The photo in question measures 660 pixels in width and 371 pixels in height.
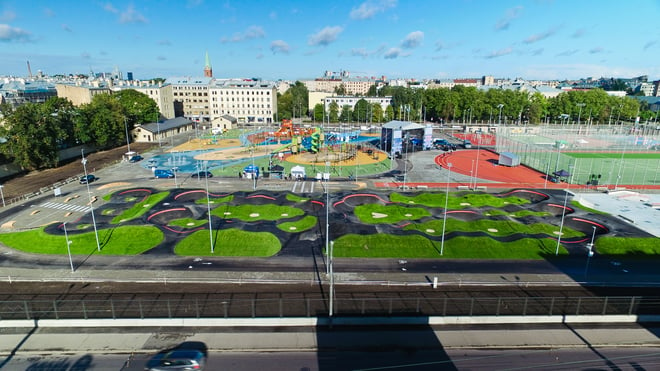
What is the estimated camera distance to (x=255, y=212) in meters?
49.7

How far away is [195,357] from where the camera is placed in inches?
902

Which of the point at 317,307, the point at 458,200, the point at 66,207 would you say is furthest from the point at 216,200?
the point at 458,200

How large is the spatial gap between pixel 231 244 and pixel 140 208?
19107 mm

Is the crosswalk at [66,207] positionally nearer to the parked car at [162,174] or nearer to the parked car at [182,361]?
the parked car at [162,174]

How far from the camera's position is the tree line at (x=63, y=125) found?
67.1 metres

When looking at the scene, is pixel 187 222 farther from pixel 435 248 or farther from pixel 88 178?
pixel 88 178

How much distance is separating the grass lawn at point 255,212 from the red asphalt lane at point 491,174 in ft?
74.4

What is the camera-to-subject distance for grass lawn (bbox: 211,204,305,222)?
4820cm

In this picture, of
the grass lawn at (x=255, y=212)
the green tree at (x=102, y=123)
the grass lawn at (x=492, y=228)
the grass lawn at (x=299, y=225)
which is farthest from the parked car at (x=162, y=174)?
the grass lawn at (x=492, y=228)

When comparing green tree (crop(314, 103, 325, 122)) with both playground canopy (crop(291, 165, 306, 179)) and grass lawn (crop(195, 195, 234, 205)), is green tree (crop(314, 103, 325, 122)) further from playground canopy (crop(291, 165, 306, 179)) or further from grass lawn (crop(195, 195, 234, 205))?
grass lawn (crop(195, 195, 234, 205))

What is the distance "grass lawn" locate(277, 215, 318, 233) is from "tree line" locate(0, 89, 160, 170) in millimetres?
56760

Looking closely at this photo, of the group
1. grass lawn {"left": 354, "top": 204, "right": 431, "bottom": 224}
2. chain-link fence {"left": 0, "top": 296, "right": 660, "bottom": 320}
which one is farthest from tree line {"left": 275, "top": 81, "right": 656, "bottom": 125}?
chain-link fence {"left": 0, "top": 296, "right": 660, "bottom": 320}

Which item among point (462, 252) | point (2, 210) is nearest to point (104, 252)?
point (2, 210)

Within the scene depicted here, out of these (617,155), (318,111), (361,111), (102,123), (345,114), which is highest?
(361,111)
